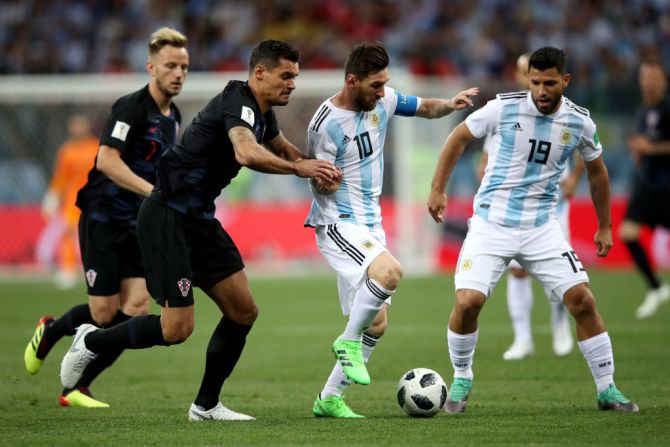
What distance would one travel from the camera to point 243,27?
2467cm

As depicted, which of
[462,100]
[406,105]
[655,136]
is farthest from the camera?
[655,136]

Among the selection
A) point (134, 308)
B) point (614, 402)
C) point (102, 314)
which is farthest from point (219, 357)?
point (614, 402)

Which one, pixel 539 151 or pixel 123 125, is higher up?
pixel 123 125

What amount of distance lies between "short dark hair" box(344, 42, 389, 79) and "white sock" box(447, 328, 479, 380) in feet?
5.83

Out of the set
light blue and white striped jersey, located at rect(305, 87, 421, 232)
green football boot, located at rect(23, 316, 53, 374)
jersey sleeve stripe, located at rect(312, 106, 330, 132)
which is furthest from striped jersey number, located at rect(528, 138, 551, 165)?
green football boot, located at rect(23, 316, 53, 374)

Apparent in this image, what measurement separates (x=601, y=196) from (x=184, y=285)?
2844 mm

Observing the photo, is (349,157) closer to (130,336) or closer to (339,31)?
(130,336)

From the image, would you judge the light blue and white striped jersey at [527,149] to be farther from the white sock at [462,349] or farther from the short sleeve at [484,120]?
the white sock at [462,349]

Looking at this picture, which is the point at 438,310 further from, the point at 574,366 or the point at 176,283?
the point at 176,283

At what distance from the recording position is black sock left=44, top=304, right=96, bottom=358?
834cm

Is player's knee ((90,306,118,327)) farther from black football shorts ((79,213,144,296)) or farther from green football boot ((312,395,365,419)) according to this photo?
green football boot ((312,395,365,419))

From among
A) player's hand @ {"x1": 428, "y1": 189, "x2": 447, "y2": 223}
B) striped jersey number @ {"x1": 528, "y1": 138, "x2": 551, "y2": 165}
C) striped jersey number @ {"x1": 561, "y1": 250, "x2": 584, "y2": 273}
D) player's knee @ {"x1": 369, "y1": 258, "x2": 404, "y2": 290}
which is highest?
striped jersey number @ {"x1": 528, "y1": 138, "x2": 551, "y2": 165}

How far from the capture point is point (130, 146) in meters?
7.94

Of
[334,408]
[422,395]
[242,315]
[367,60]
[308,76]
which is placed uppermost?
[308,76]
